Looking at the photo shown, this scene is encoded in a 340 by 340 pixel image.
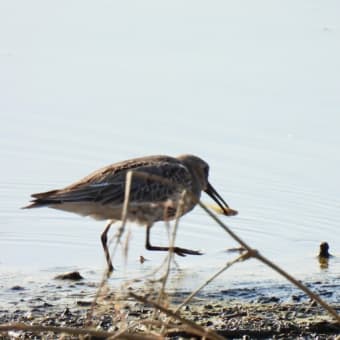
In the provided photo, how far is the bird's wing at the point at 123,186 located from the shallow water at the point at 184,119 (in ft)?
1.35

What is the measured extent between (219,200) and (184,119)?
1.77m

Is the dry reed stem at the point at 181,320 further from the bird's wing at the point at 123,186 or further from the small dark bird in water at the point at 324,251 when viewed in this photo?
the small dark bird in water at the point at 324,251

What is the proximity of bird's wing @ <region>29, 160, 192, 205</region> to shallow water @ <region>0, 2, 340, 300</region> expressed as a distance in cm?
41

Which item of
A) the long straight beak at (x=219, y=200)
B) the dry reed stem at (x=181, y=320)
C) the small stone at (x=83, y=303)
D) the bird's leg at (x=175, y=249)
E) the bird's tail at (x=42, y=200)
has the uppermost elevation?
the dry reed stem at (x=181, y=320)

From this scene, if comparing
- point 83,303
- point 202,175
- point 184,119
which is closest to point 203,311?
point 83,303

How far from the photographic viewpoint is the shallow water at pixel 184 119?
29.8 ft

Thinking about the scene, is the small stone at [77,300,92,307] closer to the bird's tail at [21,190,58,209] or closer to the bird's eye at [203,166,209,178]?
the bird's tail at [21,190,58,209]

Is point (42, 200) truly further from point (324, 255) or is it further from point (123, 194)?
point (324, 255)

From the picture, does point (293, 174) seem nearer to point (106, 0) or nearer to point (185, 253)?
point (185, 253)

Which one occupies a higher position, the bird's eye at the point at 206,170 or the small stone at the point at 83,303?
the bird's eye at the point at 206,170

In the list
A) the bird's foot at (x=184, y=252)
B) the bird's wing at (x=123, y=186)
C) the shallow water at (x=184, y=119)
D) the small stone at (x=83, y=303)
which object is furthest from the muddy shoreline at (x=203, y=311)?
the bird's wing at (x=123, y=186)

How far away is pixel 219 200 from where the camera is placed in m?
9.87

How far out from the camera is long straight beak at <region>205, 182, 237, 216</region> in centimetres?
963

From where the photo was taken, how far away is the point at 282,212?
979 cm
